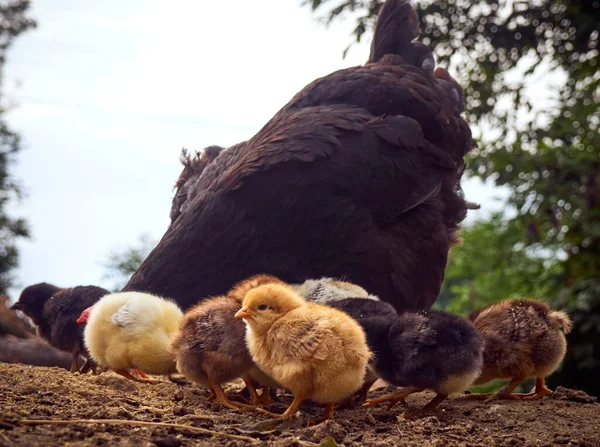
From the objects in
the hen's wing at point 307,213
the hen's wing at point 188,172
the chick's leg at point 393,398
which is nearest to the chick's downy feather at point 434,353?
the chick's leg at point 393,398

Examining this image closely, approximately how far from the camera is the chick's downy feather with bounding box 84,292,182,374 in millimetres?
3518

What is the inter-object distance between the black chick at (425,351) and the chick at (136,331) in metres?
1.06

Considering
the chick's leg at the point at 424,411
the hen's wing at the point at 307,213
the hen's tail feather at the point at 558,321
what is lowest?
the chick's leg at the point at 424,411

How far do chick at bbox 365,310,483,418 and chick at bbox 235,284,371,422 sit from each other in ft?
0.93

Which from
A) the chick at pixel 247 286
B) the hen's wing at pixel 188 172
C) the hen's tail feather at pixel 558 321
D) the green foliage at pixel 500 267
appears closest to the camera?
the chick at pixel 247 286

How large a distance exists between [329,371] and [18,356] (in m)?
4.13

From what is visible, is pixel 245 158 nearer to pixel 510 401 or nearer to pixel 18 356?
pixel 510 401

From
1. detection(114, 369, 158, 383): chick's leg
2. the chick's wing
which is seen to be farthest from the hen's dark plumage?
the chick's wing

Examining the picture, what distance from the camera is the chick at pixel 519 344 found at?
3484 millimetres

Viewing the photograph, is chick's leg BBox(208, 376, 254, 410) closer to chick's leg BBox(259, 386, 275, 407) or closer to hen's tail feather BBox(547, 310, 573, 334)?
chick's leg BBox(259, 386, 275, 407)

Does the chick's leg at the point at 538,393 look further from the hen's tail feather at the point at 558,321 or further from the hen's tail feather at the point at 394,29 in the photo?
the hen's tail feather at the point at 394,29

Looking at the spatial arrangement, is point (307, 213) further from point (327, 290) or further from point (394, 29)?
point (394, 29)

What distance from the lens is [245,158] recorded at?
4.35 metres

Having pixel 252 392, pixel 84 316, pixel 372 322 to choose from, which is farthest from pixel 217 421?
pixel 84 316
